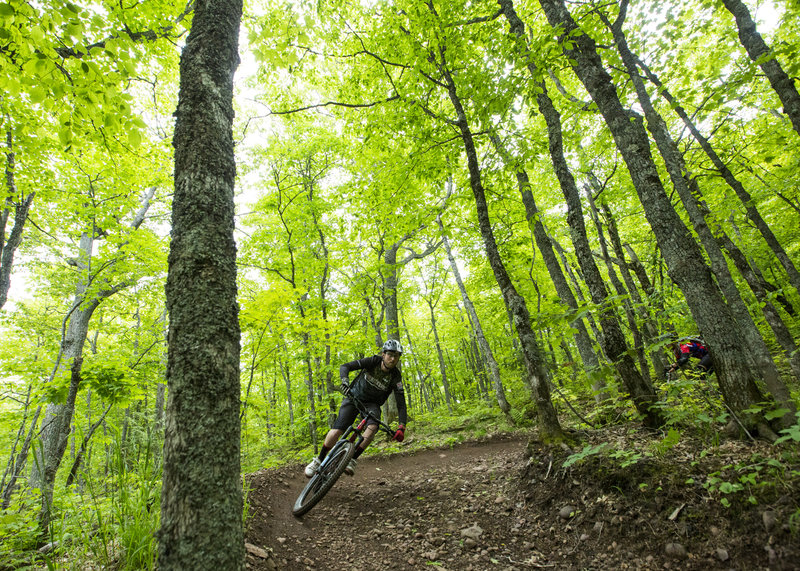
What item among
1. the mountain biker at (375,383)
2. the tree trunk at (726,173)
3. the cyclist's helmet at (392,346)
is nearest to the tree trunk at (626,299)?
the tree trunk at (726,173)

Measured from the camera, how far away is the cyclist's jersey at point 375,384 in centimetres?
578

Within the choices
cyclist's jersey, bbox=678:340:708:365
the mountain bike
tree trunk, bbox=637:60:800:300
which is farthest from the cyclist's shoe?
tree trunk, bbox=637:60:800:300

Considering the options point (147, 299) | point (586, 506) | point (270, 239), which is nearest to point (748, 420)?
point (586, 506)

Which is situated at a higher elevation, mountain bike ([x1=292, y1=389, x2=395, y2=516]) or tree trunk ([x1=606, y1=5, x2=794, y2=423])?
tree trunk ([x1=606, y1=5, x2=794, y2=423])

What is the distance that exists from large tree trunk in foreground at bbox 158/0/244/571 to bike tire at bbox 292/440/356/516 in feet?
10.9

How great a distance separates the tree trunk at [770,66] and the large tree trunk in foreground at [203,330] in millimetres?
6005

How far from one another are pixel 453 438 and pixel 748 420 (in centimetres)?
764

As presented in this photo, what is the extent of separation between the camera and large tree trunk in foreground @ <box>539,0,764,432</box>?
11.2ft

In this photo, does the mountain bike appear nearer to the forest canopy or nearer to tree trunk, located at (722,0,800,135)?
the forest canopy

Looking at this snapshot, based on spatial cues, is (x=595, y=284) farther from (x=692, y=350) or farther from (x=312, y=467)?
(x=312, y=467)

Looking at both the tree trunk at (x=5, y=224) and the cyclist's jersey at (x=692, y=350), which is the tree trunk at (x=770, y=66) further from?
the tree trunk at (x=5, y=224)

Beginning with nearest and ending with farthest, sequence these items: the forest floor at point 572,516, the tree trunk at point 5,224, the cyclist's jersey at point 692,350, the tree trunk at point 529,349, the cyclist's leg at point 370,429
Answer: the forest floor at point 572,516, the tree trunk at point 529,349, the cyclist's leg at point 370,429, the tree trunk at point 5,224, the cyclist's jersey at point 692,350

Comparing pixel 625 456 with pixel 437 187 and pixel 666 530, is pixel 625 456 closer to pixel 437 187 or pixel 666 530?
pixel 666 530

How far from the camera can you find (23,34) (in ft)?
9.52
